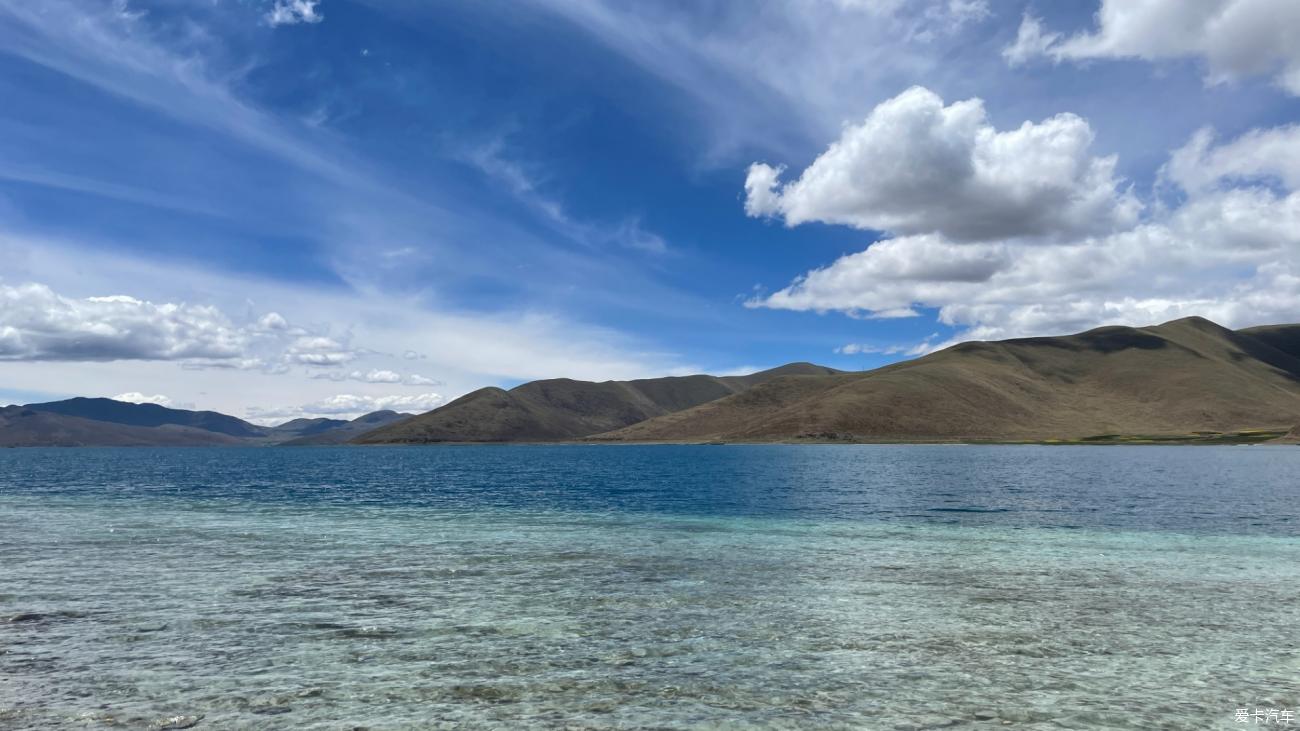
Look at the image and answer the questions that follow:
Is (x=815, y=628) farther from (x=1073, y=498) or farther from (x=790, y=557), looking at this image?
(x=1073, y=498)

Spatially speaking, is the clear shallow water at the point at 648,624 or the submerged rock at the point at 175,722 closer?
the submerged rock at the point at 175,722

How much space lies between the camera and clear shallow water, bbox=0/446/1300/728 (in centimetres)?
1552

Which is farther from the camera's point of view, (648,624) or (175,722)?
(648,624)

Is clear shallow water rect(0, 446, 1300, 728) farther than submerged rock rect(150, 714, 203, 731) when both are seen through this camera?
Yes

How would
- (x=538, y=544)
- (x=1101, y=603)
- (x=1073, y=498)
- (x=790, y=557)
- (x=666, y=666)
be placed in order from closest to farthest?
(x=666, y=666) < (x=1101, y=603) < (x=790, y=557) < (x=538, y=544) < (x=1073, y=498)

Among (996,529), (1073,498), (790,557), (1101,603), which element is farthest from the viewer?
(1073,498)

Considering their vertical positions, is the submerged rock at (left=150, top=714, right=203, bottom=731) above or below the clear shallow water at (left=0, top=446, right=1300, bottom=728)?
above

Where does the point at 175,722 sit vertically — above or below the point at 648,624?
above

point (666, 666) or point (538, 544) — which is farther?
point (538, 544)

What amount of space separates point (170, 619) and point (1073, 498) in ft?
259

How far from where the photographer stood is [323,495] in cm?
8506

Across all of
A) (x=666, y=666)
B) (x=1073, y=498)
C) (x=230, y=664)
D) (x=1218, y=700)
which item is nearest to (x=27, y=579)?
(x=230, y=664)

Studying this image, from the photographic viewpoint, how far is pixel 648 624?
2261cm

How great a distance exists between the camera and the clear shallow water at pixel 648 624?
50.9 ft
